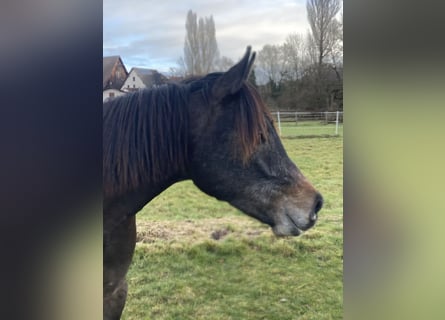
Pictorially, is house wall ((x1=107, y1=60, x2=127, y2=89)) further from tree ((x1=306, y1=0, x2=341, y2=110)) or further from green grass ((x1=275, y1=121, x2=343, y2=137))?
tree ((x1=306, y1=0, x2=341, y2=110))

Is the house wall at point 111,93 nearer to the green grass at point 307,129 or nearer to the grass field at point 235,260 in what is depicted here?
the grass field at point 235,260

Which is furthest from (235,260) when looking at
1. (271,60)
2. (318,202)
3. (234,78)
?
(271,60)

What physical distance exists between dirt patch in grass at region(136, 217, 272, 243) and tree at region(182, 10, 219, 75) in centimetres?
82

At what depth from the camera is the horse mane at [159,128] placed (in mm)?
2107

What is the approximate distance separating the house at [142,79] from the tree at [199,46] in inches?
6.2

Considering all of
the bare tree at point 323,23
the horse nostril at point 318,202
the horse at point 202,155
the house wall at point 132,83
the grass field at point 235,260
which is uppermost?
the bare tree at point 323,23

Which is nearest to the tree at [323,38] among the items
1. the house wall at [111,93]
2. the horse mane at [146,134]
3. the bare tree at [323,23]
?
the bare tree at [323,23]

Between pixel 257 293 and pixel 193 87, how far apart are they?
1.17 m

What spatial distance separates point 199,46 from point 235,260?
1.17 m

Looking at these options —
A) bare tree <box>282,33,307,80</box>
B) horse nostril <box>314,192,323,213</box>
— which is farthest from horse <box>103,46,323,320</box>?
bare tree <box>282,33,307,80</box>

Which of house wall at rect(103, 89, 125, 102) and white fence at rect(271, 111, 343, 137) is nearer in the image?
white fence at rect(271, 111, 343, 137)

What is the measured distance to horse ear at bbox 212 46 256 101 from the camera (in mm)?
2086

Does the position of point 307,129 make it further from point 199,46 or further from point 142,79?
point 142,79

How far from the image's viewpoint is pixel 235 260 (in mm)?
2139
